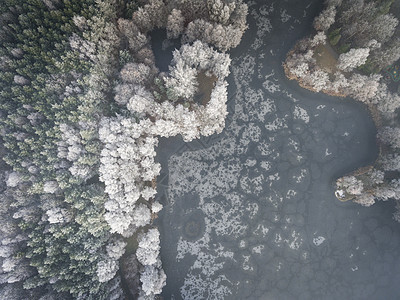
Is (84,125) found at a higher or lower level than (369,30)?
higher

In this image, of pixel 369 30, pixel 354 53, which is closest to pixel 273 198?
pixel 354 53

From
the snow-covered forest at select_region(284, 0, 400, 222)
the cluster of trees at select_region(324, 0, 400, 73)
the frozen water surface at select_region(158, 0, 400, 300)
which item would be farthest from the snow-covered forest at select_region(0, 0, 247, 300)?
the cluster of trees at select_region(324, 0, 400, 73)

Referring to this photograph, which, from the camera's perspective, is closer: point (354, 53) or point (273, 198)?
point (354, 53)

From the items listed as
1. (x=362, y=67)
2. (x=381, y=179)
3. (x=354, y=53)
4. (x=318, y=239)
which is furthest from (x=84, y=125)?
(x=381, y=179)

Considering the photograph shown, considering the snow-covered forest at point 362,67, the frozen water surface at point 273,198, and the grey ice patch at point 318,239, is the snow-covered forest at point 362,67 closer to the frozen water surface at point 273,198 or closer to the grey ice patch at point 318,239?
the frozen water surface at point 273,198

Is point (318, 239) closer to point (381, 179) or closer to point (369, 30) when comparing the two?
point (381, 179)

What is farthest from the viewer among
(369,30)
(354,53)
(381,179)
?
(381,179)

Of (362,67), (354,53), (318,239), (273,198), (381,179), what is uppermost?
(354,53)

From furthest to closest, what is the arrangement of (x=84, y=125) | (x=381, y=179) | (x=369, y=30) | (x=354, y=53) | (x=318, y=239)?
1. (x=318, y=239)
2. (x=381, y=179)
3. (x=369, y=30)
4. (x=354, y=53)
5. (x=84, y=125)

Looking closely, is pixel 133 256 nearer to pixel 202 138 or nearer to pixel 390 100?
pixel 202 138
